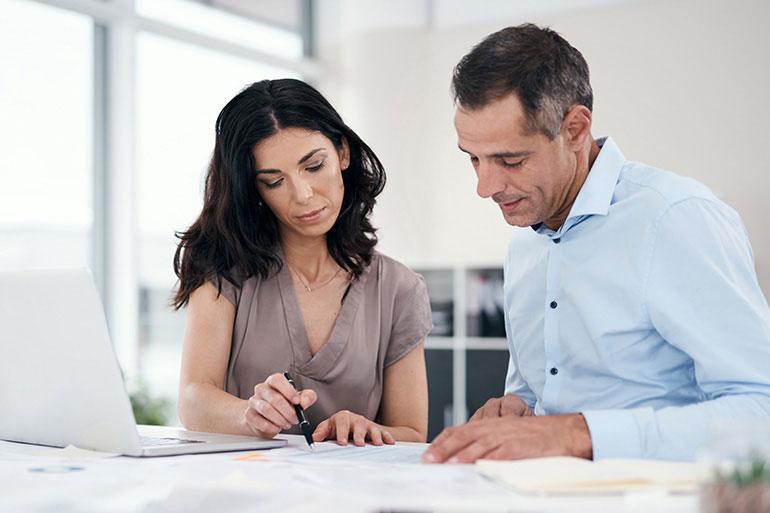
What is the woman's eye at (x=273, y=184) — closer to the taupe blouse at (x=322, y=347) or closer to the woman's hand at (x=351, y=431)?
the taupe blouse at (x=322, y=347)

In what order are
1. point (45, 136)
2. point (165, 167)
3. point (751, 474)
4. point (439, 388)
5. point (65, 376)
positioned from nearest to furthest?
point (751, 474) → point (65, 376) → point (45, 136) → point (165, 167) → point (439, 388)

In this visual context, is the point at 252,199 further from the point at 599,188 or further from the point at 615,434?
the point at 615,434

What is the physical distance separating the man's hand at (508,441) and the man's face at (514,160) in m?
0.53

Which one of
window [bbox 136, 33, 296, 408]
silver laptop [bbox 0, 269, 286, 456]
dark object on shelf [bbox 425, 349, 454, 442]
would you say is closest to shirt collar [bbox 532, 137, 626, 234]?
silver laptop [bbox 0, 269, 286, 456]

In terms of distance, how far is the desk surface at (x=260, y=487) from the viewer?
3.72 ft

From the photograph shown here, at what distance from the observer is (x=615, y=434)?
1481 millimetres

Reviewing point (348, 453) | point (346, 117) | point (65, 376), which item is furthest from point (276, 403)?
point (346, 117)

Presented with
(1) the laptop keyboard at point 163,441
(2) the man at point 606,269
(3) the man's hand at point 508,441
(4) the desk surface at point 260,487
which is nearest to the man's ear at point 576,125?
(2) the man at point 606,269

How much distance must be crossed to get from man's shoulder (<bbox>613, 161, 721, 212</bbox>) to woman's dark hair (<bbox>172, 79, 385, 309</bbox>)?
0.74 metres

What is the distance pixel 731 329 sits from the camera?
5.32ft

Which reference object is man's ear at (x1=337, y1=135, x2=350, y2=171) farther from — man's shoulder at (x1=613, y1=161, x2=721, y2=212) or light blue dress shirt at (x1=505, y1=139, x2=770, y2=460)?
man's shoulder at (x1=613, y1=161, x2=721, y2=212)

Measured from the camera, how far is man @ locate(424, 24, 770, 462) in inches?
63.0

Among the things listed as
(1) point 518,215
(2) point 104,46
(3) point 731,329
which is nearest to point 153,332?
(2) point 104,46

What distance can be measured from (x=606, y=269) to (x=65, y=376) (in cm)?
98
